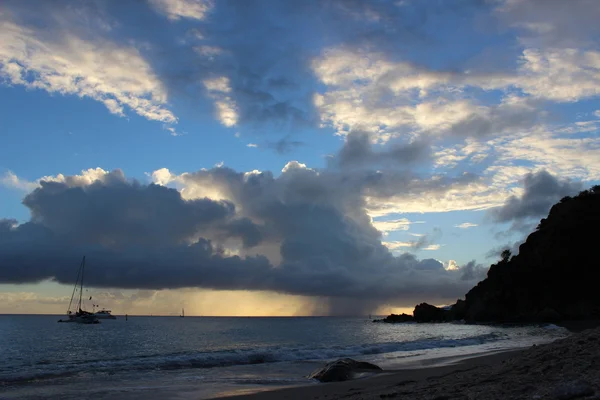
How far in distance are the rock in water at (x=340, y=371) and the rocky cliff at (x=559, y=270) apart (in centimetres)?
7891

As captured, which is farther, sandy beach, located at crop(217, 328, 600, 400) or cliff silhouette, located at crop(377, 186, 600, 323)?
cliff silhouette, located at crop(377, 186, 600, 323)

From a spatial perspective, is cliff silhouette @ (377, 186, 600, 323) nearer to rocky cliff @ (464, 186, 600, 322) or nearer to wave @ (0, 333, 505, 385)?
rocky cliff @ (464, 186, 600, 322)

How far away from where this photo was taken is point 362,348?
40938 millimetres

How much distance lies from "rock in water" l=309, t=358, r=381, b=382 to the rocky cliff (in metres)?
78.9

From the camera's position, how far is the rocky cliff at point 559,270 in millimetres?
90625

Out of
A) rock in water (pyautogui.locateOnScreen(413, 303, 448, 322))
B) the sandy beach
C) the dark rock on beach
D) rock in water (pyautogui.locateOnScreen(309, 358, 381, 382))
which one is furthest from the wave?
the dark rock on beach

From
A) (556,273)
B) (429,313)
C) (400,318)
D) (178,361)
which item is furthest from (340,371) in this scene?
(400,318)

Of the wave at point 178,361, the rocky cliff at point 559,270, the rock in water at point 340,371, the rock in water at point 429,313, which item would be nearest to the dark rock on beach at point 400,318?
the rock in water at point 429,313

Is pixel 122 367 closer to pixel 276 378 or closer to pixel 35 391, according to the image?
pixel 35 391

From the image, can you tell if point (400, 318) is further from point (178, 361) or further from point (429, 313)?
point (178, 361)

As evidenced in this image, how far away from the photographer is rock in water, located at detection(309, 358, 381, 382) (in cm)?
2093

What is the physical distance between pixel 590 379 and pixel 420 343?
3747 cm

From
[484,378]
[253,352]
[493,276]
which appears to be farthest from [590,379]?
[493,276]

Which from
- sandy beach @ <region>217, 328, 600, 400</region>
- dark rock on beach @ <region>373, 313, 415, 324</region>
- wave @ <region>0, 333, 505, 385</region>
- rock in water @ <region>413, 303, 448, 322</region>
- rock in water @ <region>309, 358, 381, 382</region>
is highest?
sandy beach @ <region>217, 328, 600, 400</region>
